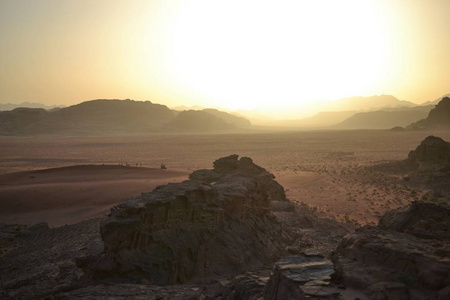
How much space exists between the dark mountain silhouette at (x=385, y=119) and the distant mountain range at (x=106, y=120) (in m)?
56.3

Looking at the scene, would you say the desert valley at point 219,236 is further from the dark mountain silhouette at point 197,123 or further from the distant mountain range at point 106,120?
the dark mountain silhouette at point 197,123

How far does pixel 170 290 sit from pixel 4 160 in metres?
49.2

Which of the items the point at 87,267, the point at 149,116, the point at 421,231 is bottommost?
the point at 87,267

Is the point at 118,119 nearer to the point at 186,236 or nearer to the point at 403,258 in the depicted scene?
the point at 186,236

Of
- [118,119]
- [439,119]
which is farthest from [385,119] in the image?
[118,119]

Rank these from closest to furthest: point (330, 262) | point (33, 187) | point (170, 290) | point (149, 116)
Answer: point (330, 262)
point (170, 290)
point (33, 187)
point (149, 116)

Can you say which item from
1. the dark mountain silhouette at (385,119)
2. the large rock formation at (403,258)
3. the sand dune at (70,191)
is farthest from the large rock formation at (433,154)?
the dark mountain silhouette at (385,119)

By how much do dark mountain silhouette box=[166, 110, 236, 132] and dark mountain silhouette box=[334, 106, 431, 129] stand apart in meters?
55.7

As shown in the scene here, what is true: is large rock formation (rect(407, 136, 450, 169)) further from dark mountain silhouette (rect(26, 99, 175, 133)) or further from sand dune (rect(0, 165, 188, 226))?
dark mountain silhouette (rect(26, 99, 175, 133))

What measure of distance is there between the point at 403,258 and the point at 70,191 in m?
21.9

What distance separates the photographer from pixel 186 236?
8.95 m

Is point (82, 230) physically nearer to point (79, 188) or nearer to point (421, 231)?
point (79, 188)

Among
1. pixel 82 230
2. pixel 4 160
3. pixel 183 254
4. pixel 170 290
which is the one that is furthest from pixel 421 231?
pixel 4 160

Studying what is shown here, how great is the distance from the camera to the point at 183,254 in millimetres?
8602
